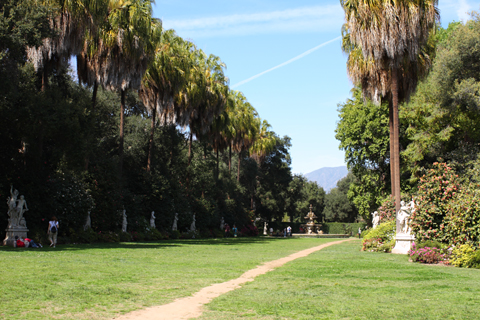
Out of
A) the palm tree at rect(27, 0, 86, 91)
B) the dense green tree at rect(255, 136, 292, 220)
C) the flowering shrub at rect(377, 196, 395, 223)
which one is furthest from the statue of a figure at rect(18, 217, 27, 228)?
the dense green tree at rect(255, 136, 292, 220)

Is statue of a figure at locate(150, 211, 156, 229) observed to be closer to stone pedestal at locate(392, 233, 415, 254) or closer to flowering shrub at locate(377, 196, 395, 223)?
flowering shrub at locate(377, 196, 395, 223)

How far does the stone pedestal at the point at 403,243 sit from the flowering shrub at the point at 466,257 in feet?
15.8

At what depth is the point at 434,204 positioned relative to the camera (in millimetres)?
18016

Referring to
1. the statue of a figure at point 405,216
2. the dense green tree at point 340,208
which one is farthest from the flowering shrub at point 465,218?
the dense green tree at point 340,208

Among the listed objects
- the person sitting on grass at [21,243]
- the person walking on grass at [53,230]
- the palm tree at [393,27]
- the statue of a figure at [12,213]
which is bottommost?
the person sitting on grass at [21,243]

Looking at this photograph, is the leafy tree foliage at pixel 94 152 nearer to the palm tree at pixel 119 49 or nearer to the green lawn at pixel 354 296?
the palm tree at pixel 119 49

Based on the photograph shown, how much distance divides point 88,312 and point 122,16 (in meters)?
23.0

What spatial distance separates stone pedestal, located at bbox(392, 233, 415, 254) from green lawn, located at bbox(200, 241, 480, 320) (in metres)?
8.28

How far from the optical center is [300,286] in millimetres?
9828

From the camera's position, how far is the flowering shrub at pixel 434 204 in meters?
17.6

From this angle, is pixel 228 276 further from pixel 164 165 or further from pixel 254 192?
pixel 254 192

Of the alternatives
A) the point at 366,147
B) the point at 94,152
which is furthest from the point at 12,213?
the point at 366,147

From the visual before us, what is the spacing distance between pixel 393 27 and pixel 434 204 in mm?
8182

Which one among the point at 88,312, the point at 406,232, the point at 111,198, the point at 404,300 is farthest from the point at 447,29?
the point at 88,312
